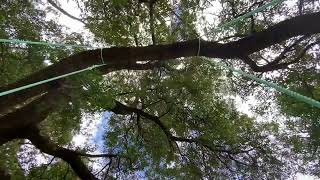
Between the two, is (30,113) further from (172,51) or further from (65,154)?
(172,51)

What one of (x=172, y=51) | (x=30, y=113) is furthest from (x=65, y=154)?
(x=172, y=51)

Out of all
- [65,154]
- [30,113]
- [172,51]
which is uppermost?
[172,51]

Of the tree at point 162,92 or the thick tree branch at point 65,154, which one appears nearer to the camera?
the tree at point 162,92

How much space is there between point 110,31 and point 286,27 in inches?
112

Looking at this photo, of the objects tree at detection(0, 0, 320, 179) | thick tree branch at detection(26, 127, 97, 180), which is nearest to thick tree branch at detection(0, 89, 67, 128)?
tree at detection(0, 0, 320, 179)

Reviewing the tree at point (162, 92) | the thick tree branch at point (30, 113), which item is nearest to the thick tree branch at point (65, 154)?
the tree at point (162, 92)

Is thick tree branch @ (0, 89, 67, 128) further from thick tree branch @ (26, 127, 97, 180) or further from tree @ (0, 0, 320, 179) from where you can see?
thick tree branch @ (26, 127, 97, 180)

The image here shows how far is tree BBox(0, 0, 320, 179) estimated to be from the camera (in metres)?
6.12

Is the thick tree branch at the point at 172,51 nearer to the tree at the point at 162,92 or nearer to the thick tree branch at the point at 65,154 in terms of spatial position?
the tree at the point at 162,92

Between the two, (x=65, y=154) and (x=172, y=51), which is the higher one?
(x=172, y=51)

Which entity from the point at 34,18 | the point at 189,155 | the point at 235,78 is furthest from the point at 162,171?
the point at 34,18

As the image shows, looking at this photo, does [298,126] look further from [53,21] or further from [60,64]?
[53,21]

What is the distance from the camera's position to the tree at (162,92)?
6.12 metres

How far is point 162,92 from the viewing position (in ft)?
29.8
